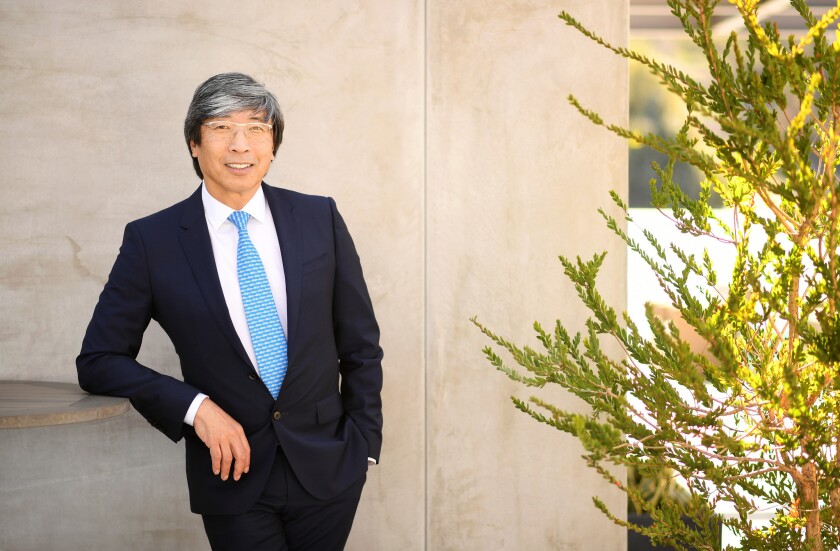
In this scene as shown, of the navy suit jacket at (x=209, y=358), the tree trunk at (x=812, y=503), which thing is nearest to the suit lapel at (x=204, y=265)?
the navy suit jacket at (x=209, y=358)

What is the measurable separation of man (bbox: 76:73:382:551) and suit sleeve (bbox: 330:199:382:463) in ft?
0.25

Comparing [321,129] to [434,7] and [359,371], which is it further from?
[359,371]

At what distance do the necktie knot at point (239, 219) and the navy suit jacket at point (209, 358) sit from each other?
7 centimetres

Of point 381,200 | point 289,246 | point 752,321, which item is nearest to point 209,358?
point 289,246

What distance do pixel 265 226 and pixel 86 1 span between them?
1.33 meters

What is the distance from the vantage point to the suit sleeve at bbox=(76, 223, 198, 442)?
214 centimetres

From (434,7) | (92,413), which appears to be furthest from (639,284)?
(92,413)

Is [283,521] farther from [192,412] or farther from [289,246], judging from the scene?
[289,246]

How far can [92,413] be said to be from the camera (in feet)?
6.59

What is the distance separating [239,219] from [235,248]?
0.26 feet

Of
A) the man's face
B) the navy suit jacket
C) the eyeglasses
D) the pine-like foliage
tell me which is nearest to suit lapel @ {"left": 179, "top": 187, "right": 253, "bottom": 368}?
the navy suit jacket

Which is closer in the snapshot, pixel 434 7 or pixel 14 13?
pixel 14 13

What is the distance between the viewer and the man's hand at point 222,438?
82.8 inches

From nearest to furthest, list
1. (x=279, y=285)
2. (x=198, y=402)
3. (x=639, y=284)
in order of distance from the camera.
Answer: (x=198, y=402)
(x=279, y=285)
(x=639, y=284)
